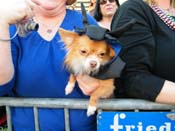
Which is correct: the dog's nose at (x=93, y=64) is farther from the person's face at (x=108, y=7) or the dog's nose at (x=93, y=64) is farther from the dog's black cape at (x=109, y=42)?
the person's face at (x=108, y=7)

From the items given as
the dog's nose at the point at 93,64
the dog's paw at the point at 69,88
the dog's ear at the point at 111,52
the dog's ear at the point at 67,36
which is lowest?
the dog's paw at the point at 69,88

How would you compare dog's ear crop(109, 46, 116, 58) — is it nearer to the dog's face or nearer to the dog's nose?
the dog's face

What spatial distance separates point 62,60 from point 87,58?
0.16 m

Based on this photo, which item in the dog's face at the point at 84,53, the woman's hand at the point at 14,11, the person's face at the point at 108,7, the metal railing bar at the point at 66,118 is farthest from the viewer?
the person's face at the point at 108,7

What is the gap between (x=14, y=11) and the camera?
1503 millimetres

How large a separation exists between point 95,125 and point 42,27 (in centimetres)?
52

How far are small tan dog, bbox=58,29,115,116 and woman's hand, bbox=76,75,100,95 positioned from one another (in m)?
0.02

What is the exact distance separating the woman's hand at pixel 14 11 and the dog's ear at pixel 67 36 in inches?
7.1

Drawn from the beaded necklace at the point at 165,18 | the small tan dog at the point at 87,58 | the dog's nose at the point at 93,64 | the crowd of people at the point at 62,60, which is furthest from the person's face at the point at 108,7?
the dog's nose at the point at 93,64

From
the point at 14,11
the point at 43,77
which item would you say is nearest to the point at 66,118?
the point at 43,77

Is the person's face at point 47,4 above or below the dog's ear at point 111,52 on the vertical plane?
above

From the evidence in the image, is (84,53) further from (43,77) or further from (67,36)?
(43,77)

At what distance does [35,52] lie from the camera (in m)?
1.75

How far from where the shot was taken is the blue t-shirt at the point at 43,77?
1.75m
